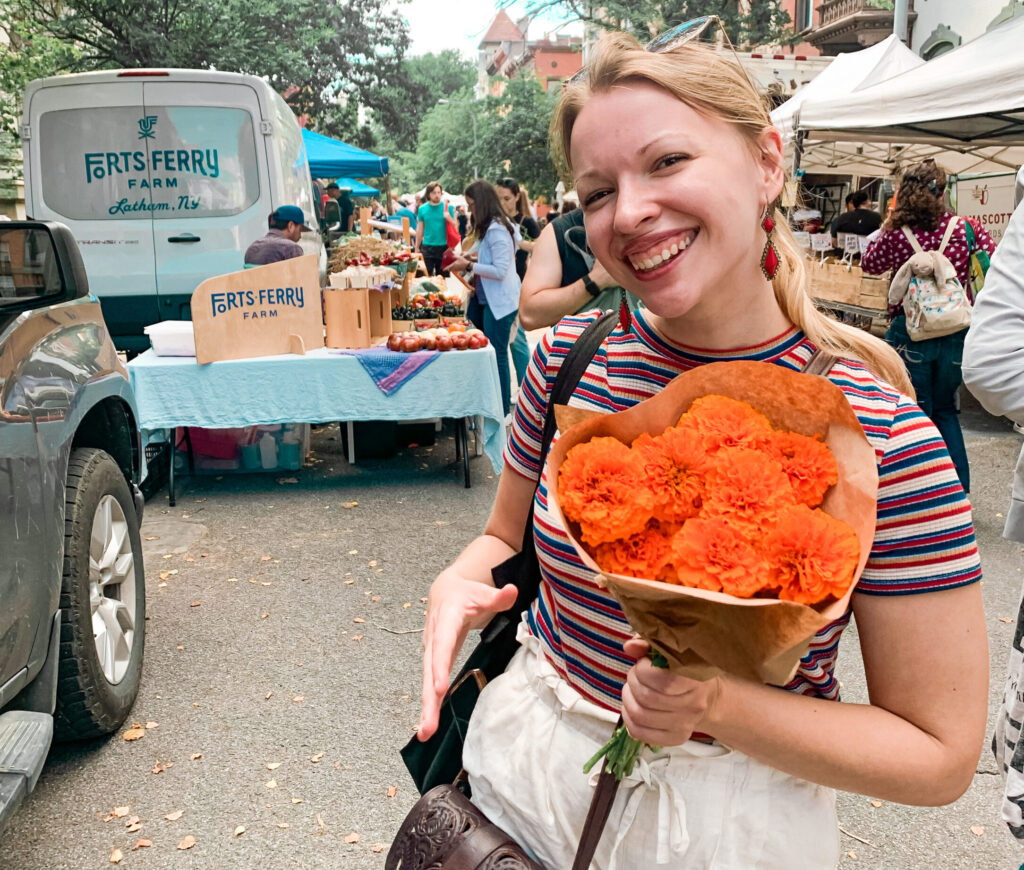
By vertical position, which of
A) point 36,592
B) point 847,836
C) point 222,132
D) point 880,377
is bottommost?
point 847,836

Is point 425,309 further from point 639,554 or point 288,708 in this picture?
point 639,554

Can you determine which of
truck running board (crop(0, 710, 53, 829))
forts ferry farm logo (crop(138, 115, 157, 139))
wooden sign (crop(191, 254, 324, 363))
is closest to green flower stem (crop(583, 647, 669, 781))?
A: truck running board (crop(0, 710, 53, 829))

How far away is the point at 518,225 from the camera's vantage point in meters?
10.6

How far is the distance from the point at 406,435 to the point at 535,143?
1420 inches

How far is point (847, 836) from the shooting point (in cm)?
308

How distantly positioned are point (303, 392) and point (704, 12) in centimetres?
2787

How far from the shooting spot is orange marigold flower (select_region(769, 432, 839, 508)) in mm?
993

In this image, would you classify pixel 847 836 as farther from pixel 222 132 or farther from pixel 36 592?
pixel 222 132

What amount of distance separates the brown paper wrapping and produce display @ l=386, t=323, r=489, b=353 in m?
5.58

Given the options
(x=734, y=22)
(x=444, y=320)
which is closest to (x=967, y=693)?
(x=444, y=320)

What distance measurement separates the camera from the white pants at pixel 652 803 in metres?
1.27

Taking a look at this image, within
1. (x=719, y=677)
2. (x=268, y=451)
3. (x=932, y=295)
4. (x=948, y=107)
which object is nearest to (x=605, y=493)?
(x=719, y=677)

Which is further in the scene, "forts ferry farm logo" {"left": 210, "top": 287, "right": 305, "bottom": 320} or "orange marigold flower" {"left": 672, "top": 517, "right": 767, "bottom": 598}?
"forts ferry farm logo" {"left": 210, "top": 287, "right": 305, "bottom": 320}

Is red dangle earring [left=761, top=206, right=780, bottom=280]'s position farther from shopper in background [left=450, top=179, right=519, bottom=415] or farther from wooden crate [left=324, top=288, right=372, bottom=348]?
shopper in background [left=450, top=179, right=519, bottom=415]
